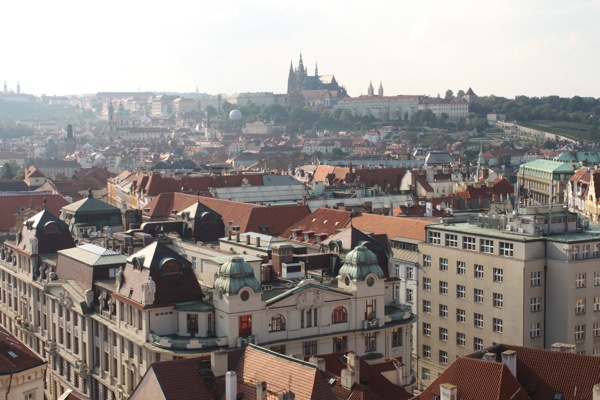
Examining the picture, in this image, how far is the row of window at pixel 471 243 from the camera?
60500 millimetres

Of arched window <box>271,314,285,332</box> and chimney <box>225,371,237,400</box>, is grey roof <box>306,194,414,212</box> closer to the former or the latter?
arched window <box>271,314,285,332</box>

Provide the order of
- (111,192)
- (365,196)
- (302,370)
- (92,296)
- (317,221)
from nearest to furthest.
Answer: (302,370)
(92,296)
(317,221)
(365,196)
(111,192)

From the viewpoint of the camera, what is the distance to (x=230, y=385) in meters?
38.1

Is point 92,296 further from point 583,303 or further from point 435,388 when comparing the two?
point 583,303

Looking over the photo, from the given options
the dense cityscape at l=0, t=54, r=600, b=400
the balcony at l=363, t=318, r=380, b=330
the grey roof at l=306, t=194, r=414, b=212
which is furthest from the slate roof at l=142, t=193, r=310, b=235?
the balcony at l=363, t=318, r=380, b=330

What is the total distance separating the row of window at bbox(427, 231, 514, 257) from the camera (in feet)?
198

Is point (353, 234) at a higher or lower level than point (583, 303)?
higher

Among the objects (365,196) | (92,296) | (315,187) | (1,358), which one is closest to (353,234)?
(92,296)

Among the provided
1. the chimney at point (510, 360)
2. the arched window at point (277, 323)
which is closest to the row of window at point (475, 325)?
the arched window at point (277, 323)

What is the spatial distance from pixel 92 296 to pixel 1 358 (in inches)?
729

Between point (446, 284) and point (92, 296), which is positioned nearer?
point (92, 296)

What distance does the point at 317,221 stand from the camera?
81500mm

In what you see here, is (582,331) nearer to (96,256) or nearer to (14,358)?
(96,256)

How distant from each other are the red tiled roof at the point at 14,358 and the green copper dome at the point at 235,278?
11.2 m
